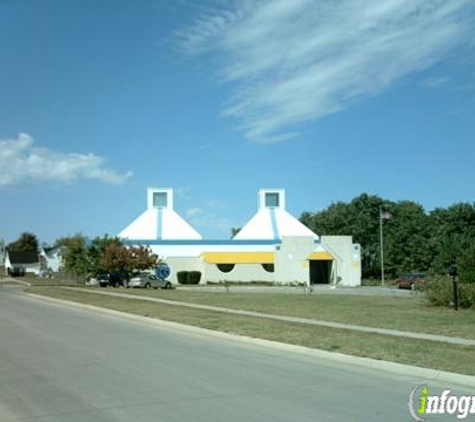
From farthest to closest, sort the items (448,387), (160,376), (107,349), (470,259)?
1. (470,259)
2. (107,349)
3. (160,376)
4. (448,387)

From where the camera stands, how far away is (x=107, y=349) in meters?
14.4

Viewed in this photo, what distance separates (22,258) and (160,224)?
7078 centimetres

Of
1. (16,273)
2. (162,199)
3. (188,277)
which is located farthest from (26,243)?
(188,277)

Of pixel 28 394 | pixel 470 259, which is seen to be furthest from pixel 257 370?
pixel 470 259

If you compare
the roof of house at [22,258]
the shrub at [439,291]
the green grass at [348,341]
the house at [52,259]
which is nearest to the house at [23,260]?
the roof of house at [22,258]

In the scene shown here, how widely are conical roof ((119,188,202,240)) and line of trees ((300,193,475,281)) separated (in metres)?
29.2

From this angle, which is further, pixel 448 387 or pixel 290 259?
pixel 290 259

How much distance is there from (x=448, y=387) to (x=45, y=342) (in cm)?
969

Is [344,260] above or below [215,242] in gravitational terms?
below

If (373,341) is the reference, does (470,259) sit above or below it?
above

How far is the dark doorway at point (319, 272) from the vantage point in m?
72.7

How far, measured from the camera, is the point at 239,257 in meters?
71.6

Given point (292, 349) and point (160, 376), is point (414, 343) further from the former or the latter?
point (160, 376)

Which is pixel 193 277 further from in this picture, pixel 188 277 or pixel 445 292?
pixel 445 292
